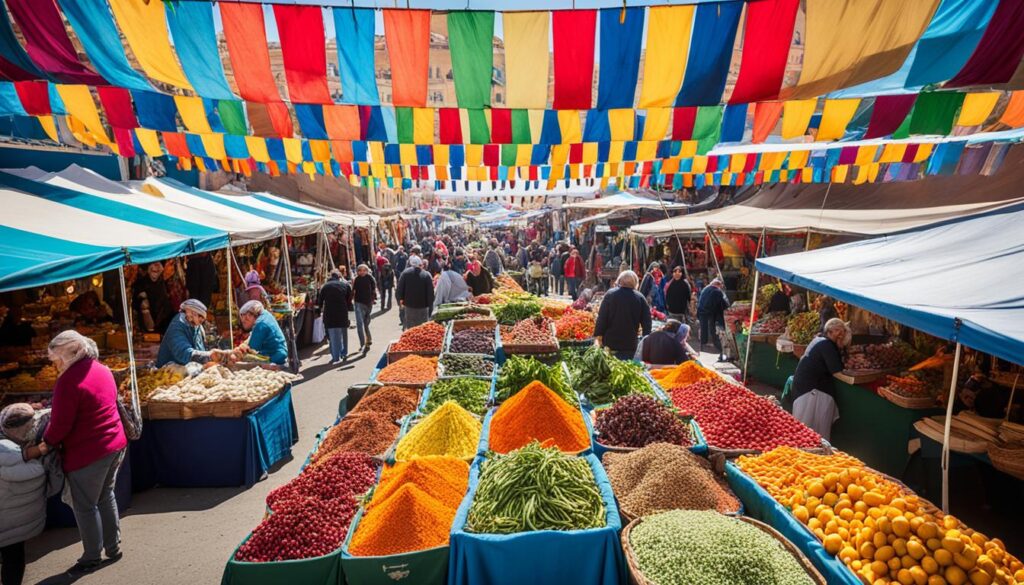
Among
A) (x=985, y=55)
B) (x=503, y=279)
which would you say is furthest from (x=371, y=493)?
(x=503, y=279)

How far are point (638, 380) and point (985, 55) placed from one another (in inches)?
166

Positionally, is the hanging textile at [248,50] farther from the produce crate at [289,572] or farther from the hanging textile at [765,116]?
the hanging textile at [765,116]

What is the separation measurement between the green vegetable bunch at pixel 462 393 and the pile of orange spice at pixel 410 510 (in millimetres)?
1452

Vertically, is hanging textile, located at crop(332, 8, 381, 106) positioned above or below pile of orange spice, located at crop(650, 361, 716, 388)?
above

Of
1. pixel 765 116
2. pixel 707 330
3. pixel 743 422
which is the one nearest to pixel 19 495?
pixel 743 422

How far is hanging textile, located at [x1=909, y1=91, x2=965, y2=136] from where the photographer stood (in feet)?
22.1

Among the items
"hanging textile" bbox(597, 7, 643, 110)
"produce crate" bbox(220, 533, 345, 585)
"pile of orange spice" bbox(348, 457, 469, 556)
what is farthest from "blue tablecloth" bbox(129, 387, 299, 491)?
"hanging textile" bbox(597, 7, 643, 110)

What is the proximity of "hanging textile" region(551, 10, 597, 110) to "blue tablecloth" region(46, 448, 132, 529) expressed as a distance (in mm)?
5975

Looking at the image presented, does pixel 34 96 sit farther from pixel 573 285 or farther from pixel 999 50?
pixel 573 285

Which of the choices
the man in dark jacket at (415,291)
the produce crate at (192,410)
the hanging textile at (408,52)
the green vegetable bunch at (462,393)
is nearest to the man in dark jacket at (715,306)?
the man in dark jacket at (415,291)

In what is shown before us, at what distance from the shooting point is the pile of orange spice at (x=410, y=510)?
309 cm

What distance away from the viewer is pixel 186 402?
223 inches

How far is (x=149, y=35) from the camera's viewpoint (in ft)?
15.3

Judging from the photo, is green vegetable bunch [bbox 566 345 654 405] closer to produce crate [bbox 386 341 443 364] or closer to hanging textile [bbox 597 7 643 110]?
produce crate [bbox 386 341 443 364]
